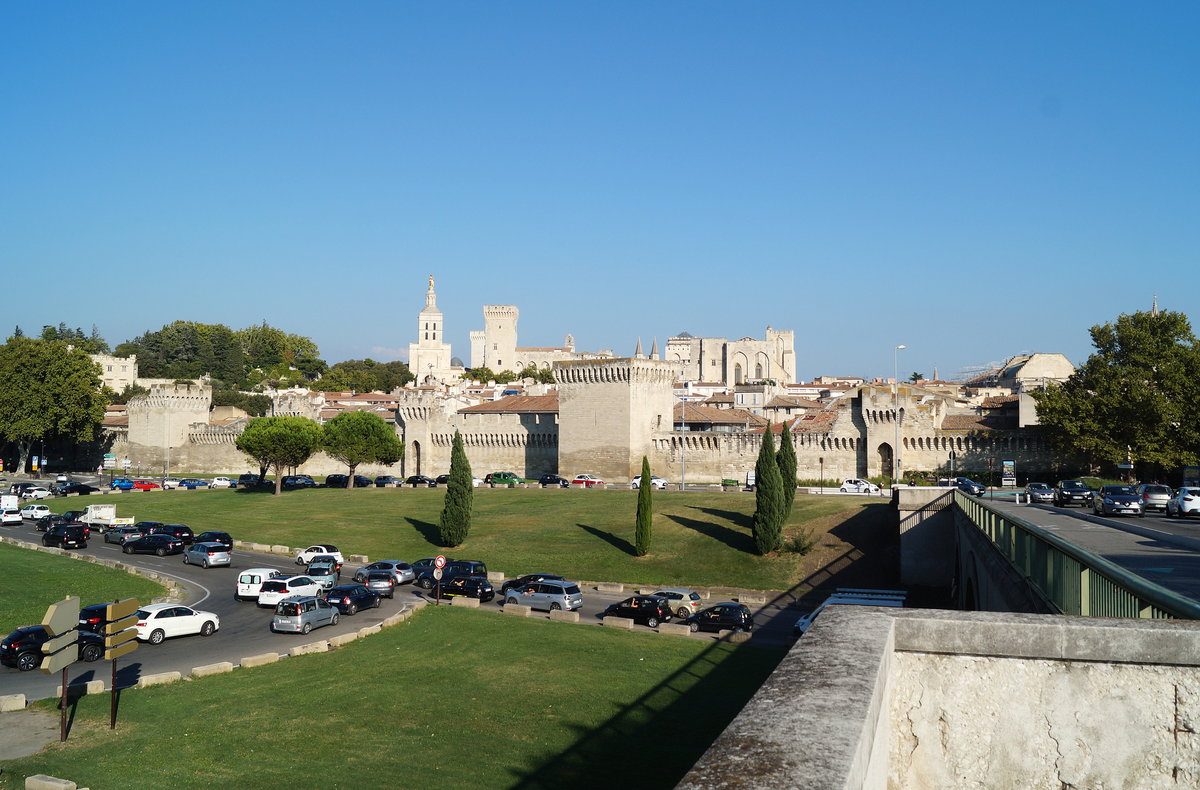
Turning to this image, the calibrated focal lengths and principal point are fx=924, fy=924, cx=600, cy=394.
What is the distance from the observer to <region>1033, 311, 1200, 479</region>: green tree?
4884 centimetres

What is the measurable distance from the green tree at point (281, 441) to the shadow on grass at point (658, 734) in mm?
47828

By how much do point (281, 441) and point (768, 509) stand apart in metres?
38.6

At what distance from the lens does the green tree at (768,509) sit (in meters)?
40.2

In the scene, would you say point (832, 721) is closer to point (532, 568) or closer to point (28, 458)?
point (532, 568)

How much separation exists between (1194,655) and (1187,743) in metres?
0.50

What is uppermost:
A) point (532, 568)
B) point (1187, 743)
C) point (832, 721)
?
point (832, 721)

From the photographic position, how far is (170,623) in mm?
26547

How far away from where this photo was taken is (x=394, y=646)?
25.8 metres

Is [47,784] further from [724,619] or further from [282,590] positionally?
[724,619]

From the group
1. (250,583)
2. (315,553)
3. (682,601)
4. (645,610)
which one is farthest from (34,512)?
(682,601)

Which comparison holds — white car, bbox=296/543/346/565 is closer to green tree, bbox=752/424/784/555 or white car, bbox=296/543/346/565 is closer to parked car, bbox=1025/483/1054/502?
green tree, bbox=752/424/784/555

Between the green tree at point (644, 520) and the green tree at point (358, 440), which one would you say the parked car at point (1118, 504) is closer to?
the green tree at point (644, 520)

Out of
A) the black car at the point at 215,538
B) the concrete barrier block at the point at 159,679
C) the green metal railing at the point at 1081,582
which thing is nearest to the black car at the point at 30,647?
the concrete barrier block at the point at 159,679

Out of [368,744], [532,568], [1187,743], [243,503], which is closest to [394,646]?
[368,744]
